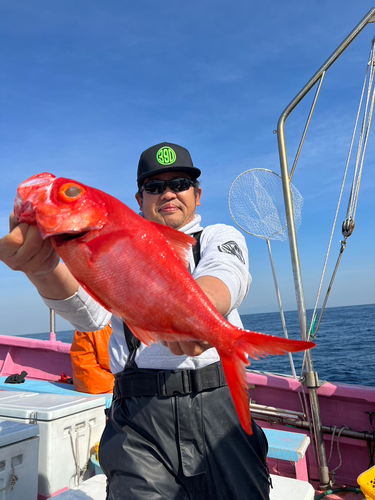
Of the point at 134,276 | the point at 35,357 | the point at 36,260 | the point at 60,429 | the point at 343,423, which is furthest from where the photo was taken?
the point at 35,357

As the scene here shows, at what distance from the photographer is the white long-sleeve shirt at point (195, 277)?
7.50 feet

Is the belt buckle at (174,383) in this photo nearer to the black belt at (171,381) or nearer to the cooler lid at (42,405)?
the black belt at (171,381)

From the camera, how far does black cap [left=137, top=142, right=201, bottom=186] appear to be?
9.93 feet

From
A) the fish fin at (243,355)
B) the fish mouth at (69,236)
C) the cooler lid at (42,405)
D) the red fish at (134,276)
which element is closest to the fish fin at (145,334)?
the red fish at (134,276)

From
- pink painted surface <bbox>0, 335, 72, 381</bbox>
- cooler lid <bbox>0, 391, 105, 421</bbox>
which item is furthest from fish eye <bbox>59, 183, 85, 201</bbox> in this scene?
pink painted surface <bbox>0, 335, 72, 381</bbox>

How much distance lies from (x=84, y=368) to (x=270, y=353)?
522cm

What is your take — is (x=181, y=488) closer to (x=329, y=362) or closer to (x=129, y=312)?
(x=129, y=312)

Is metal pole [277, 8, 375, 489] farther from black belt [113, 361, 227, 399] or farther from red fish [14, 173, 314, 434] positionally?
red fish [14, 173, 314, 434]

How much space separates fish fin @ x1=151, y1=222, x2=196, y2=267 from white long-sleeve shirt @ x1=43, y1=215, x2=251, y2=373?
16.4 inches

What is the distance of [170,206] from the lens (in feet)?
9.88

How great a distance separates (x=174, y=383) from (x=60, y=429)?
7.83 feet

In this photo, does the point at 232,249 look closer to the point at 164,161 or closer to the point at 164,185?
the point at 164,185

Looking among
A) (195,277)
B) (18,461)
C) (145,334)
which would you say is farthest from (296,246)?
(18,461)

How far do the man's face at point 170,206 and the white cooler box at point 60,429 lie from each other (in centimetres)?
259
